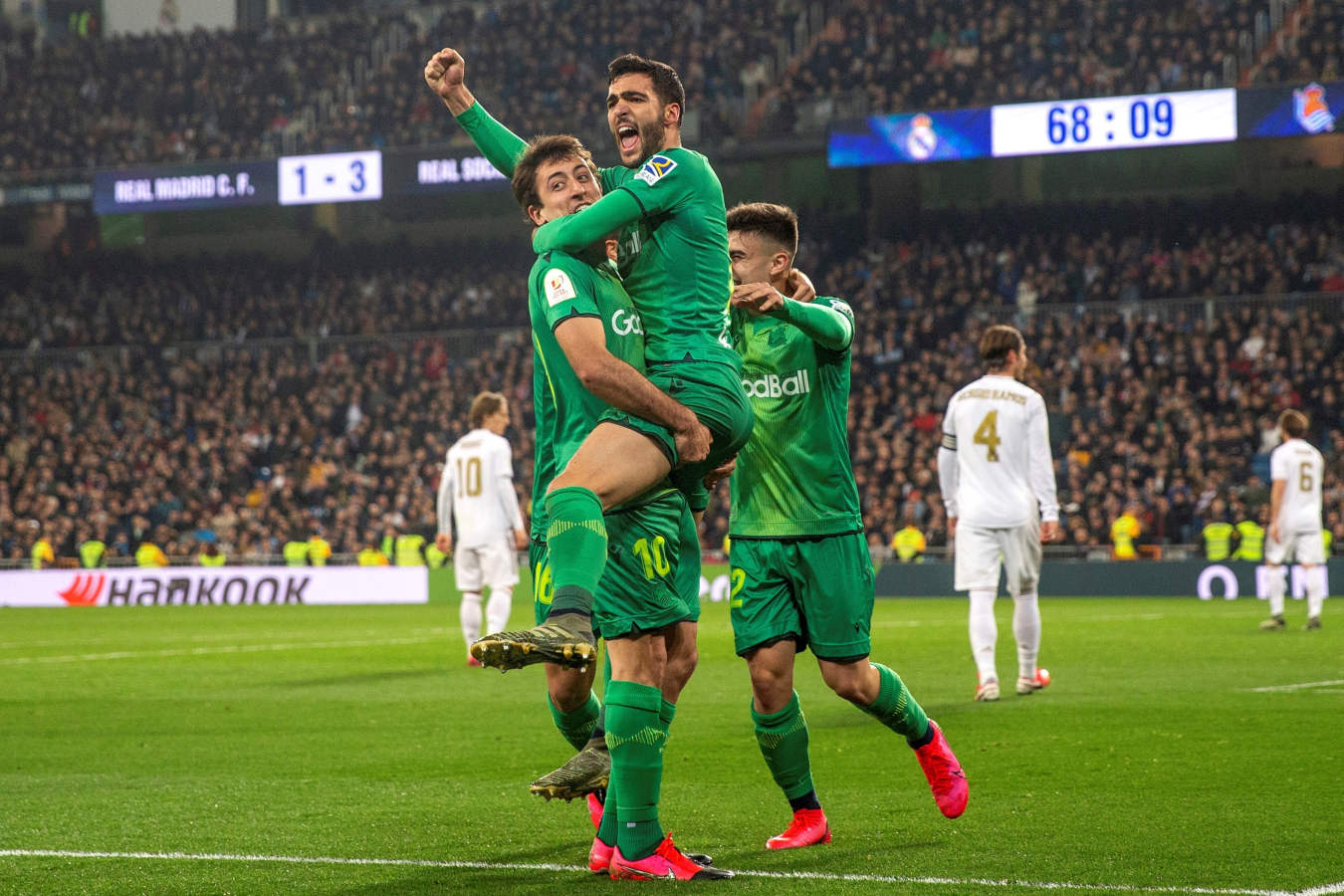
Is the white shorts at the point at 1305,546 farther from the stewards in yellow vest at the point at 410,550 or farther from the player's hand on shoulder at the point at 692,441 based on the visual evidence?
the stewards in yellow vest at the point at 410,550

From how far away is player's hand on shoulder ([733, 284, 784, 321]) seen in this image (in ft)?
16.2

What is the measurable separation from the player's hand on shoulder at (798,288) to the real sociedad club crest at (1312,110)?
24.5m

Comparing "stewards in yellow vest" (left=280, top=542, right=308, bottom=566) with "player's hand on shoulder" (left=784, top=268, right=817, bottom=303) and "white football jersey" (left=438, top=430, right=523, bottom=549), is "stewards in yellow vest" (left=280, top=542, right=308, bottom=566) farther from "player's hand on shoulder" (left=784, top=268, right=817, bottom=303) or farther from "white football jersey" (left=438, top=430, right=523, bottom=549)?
"player's hand on shoulder" (left=784, top=268, right=817, bottom=303)

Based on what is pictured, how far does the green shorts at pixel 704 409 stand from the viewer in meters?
4.63

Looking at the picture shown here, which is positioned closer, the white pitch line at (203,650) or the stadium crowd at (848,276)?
the white pitch line at (203,650)

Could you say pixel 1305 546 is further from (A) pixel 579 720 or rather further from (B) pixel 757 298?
(B) pixel 757 298

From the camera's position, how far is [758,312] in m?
4.99

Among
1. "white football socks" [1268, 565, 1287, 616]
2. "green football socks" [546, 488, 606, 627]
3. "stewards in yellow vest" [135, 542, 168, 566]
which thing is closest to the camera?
"green football socks" [546, 488, 606, 627]

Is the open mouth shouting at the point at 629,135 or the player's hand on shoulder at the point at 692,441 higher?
the open mouth shouting at the point at 629,135

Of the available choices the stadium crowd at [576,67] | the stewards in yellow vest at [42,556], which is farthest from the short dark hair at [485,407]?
the stewards in yellow vest at [42,556]

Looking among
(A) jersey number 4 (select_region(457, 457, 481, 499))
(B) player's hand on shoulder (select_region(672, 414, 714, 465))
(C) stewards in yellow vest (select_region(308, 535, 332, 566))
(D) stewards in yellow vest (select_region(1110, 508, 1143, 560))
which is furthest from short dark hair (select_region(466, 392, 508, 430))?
(C) stewards in yellow vest (select_region(308, 535, 332, 566))

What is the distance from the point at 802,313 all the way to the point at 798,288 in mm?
447

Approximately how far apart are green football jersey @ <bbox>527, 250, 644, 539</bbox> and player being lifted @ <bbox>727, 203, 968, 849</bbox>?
0.79 meters

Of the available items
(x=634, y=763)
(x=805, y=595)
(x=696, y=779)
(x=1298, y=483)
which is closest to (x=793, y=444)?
(x=805, y=595)
